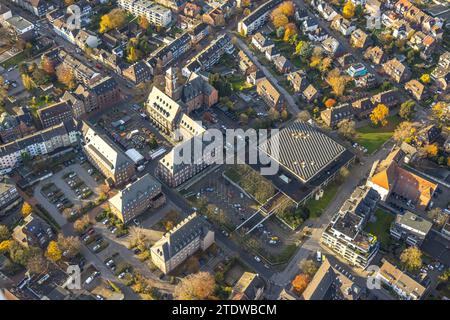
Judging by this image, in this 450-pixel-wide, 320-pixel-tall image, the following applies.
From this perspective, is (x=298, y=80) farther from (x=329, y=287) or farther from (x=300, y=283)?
(x=329, y=287)

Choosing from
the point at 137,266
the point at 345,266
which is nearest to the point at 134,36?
the point at 137,266

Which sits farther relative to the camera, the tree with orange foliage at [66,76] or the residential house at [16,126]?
the tree with orange foliage at [66,76]

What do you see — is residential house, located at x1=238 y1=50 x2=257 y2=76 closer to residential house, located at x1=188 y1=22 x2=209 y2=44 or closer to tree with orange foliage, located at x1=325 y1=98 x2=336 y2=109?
residential house, located at x1=188 y1=22 x2=209 y2=44

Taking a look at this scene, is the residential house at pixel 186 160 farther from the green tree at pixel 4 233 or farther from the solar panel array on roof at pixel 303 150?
the green tree at pixel 4 233

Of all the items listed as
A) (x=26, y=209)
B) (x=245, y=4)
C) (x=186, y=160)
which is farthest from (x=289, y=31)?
(x=26, y=209)

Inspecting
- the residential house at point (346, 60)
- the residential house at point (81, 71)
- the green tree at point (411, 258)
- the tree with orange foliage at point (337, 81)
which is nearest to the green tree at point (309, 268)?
the green tree at point (411, 258)

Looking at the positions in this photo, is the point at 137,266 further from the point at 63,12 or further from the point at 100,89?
the point at 63,12

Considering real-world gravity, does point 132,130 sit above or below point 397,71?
below
